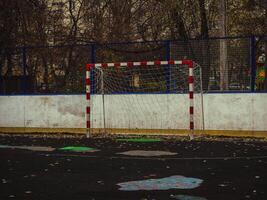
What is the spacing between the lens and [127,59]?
19.3m

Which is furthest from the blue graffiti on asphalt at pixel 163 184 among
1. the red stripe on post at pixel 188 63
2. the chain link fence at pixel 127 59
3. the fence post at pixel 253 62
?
the chain link fence at pixel 127 59

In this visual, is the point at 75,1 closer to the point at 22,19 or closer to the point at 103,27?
the point at 103,27

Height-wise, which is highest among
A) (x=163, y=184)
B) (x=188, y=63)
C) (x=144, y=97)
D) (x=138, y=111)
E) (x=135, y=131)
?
(x=188, y=63)

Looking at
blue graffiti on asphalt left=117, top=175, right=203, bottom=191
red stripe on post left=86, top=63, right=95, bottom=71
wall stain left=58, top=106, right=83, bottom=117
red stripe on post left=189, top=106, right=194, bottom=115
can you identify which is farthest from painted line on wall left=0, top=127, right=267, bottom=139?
blue graffiti on asphalt left=117, top=175, right=203, bottom=191

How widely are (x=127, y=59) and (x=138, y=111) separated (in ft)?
8.03

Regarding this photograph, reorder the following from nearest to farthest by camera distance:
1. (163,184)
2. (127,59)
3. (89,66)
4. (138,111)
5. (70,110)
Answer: (163,184), (138,111), (89,66), (70,110), (127,59)

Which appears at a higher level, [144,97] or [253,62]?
[253,62]

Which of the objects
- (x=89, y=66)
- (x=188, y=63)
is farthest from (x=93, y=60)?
(x=188, y=63)

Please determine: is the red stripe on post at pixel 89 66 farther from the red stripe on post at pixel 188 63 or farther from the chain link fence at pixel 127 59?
the red stripe on post at pixel 188 63

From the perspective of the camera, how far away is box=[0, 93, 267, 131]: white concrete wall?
53.3ft

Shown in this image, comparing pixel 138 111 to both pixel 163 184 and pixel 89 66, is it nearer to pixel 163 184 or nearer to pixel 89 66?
pixel 89 66

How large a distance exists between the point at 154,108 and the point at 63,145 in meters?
3.53

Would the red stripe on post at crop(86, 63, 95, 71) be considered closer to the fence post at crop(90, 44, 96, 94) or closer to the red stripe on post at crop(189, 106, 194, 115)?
the fence post at crop(90, 44, 96, 94)

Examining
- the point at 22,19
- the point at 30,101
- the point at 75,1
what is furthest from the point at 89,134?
the point at 75,1
